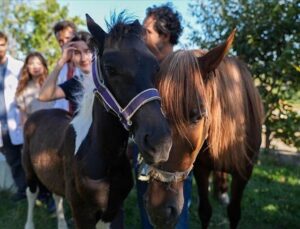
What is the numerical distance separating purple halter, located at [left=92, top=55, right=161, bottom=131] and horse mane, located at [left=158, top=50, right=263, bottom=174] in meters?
0.30

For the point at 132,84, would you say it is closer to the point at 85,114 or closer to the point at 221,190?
the point at 85,114

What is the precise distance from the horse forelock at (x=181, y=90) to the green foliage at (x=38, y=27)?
10.9m

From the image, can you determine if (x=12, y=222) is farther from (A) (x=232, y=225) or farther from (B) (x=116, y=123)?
(B) (x=116, y=123)

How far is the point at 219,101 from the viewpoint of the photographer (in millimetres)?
3109

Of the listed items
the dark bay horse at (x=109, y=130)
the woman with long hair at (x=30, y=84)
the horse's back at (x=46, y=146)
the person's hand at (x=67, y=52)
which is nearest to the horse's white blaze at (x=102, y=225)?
the dark bay horse at (x=109, y=130)

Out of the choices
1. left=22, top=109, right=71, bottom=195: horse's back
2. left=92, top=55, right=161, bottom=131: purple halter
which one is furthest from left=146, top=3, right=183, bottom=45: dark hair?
left=22, top=109, right=71, bottom=195: horse's back

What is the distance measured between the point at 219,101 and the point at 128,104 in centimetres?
103

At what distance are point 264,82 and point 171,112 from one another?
5.17 m

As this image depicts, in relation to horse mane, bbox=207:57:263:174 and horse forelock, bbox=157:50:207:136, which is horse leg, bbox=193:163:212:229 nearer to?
horse mane, bbox=207:57:263:174

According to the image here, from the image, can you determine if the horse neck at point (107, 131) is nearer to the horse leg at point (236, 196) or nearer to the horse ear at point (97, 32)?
the horse ear at point (97, 32)

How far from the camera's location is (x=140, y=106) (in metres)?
2.23

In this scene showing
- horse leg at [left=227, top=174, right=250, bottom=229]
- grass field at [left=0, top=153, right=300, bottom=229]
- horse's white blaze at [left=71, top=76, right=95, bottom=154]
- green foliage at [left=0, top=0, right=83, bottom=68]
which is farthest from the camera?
green foliage at [left=0, top=0, right=83, bottom=68]

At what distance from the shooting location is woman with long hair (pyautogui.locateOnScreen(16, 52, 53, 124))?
5.31 metres

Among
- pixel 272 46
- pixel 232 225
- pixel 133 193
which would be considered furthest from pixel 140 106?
pixel 272 46
